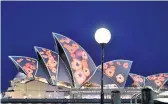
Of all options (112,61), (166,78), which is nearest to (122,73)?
(112,61)

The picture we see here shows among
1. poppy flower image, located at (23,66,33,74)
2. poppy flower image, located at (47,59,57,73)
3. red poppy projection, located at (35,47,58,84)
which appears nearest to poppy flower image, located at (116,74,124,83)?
red poppy projection, located at (35,47,58,84)

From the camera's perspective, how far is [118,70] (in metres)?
43.2

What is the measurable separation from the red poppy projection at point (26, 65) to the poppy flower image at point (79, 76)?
5.18m

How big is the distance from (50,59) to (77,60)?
3485 mm

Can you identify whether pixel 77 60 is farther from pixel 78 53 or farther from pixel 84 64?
pixel 84 64

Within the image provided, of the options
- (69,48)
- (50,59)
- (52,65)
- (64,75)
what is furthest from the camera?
(64,75)

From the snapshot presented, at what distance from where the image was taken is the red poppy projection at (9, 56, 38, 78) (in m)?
40.4

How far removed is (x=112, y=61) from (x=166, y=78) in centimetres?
811

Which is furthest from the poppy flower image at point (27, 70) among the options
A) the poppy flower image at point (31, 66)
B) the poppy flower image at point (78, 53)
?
the poppy flower image at point (78, 53)

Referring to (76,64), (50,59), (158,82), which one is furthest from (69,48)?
(158,82)

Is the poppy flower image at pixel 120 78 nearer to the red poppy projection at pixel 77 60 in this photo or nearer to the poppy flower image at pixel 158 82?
the red poppy projection at pixel 77 60

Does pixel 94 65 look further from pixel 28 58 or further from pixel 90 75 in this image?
pixel 28 58

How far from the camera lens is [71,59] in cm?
4000

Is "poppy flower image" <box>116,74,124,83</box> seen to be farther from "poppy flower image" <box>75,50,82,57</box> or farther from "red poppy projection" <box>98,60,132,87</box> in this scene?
"poppy flower image" <box>75,50,82,57</box>
